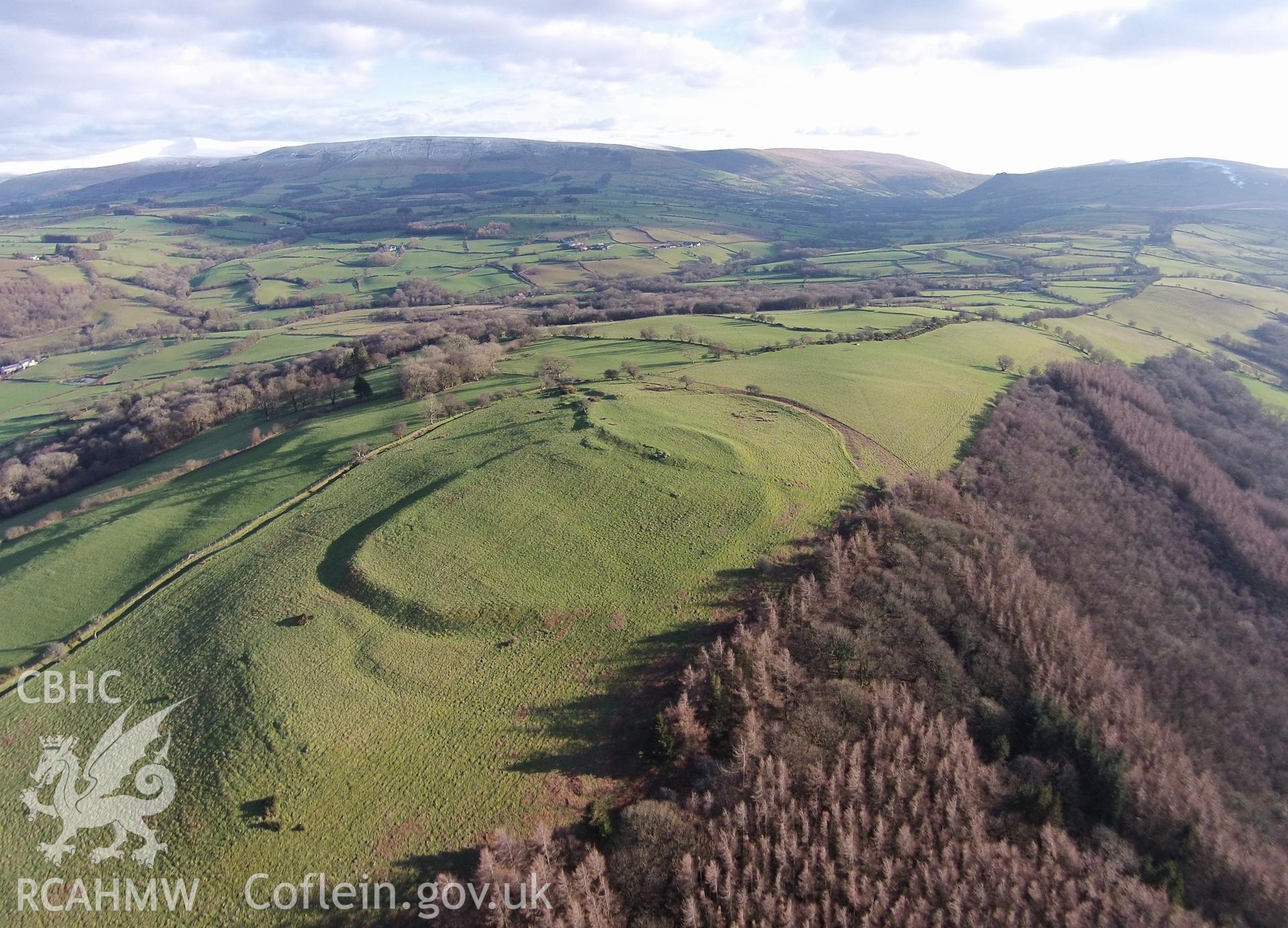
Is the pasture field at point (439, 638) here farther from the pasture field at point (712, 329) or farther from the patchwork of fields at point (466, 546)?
the pasture field at point (712, 329)

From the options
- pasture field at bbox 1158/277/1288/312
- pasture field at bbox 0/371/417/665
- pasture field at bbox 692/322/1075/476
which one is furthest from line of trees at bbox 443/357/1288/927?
pasture field at bbox 1158/277/1288/312

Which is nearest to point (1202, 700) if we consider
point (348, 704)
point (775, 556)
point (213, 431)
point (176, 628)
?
point (775, 556)

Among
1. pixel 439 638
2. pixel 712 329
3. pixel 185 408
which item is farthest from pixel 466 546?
pixel 712 329

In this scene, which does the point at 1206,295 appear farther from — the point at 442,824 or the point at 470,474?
the point at 442,824

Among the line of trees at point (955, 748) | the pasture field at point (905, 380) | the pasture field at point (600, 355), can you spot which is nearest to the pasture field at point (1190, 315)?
the pasture field at point (905, 380)

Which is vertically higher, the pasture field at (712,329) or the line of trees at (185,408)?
Answer: the pasture field at (712,329)

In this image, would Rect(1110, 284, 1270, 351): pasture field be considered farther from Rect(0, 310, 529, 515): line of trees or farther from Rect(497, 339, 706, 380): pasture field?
Rect(0, 310, 529, 515): line of trees

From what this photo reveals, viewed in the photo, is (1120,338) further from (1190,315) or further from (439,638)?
(439,638)
